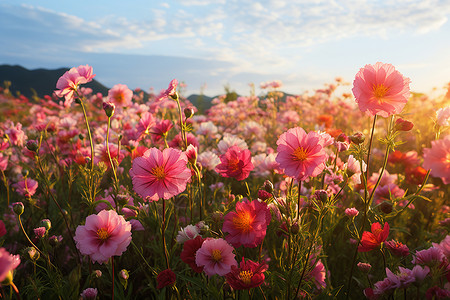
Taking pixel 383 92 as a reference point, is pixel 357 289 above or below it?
below

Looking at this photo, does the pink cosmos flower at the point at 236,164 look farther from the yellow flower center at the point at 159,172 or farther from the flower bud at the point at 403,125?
the flower bud at the point at 403,125

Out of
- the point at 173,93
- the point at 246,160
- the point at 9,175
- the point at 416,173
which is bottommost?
the point at 9,175

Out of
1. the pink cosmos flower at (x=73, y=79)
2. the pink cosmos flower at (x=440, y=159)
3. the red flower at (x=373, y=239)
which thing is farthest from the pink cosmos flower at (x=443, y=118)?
the pink cosmos flower at (x=73, y=79)

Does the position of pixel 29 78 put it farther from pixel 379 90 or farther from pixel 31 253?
pixel 379 90

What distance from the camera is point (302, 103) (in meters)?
5.60

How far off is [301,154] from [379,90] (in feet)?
1.04

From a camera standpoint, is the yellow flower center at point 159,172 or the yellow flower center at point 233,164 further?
the yellow flower center at point 233,164

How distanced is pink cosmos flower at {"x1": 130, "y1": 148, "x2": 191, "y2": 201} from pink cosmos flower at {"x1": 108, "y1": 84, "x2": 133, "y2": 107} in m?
1.03

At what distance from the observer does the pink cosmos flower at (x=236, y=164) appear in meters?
1.23

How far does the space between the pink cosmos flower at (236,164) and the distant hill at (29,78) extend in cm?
2859

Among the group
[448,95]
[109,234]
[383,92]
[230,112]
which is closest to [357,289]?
[383,92]

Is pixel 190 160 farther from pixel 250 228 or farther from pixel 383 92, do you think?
pixel 383 92

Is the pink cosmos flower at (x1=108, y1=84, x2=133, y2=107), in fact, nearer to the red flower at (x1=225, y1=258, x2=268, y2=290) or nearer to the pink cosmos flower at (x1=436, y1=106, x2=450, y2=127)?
the red flower at (x1=225, y1=258, x2=268, y2=290)

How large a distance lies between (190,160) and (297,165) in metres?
0.43
